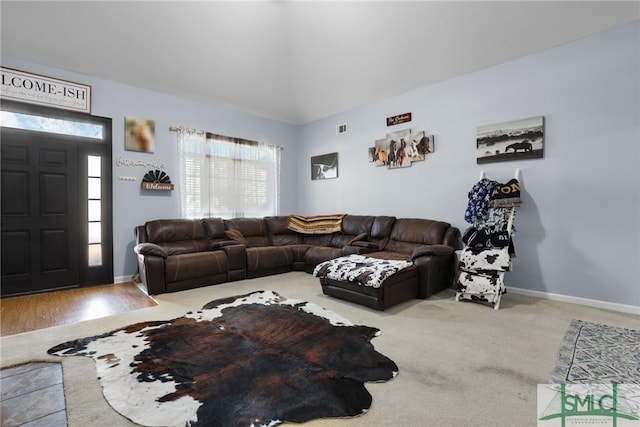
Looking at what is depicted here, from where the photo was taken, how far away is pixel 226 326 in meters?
2.75

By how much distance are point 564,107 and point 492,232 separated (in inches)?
65.8

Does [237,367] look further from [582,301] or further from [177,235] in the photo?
[582,301]

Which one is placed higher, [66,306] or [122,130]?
[122,130]

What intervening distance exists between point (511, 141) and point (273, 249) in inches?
149

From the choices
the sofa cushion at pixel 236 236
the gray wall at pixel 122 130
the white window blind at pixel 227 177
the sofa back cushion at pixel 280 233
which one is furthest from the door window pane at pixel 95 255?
the sofa back cushion at pixel 280 233

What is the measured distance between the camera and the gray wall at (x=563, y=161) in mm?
3100

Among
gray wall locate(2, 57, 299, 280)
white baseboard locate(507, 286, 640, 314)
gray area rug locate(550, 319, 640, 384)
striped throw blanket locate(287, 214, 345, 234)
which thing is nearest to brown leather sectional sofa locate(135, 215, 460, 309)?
striped throw blanket locate(287, 214, 345, 234)

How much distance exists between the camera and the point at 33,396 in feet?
5.69

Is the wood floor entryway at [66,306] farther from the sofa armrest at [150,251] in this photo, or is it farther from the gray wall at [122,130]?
the gray wall at [122,130]

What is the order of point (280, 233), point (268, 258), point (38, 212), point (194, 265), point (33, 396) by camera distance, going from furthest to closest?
point (280, 233) → point (268, 258) → point (194, 265) → point (38, 212) → point (33, 396)

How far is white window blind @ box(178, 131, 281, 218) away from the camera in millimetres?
5203

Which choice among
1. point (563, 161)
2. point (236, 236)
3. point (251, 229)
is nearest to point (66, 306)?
point (236, 236)

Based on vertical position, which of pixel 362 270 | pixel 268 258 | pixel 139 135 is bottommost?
pixel 268 258

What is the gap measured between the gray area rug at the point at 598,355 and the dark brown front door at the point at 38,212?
5.53 metres
